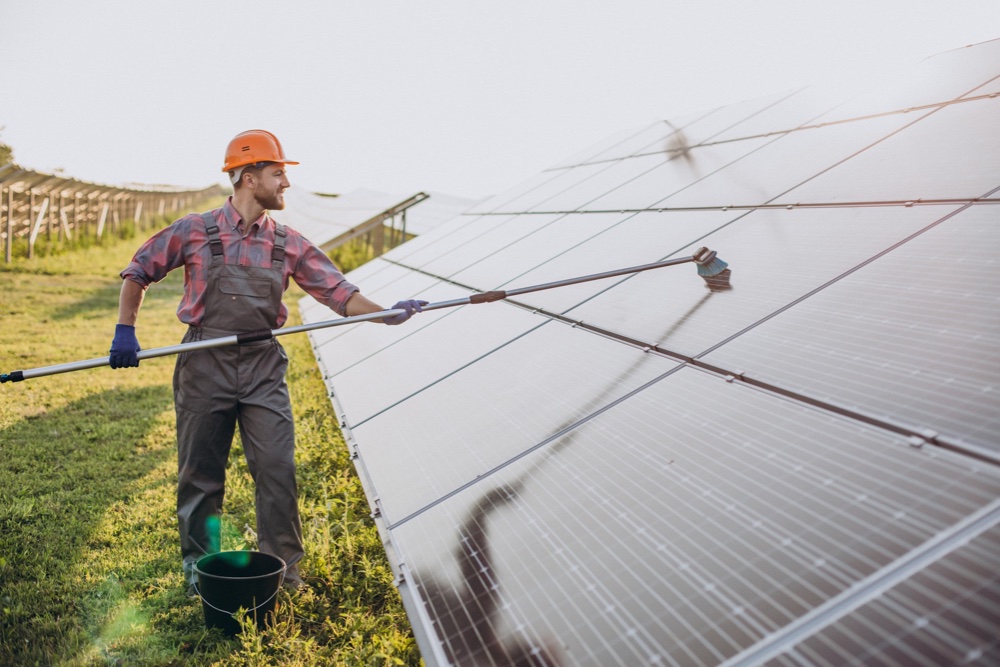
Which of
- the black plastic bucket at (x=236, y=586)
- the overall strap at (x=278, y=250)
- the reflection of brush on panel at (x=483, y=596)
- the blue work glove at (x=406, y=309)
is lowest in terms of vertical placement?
the black plastic bucket at (x=236, y=586)

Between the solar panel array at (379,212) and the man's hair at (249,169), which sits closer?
the man's hair at (249,169)

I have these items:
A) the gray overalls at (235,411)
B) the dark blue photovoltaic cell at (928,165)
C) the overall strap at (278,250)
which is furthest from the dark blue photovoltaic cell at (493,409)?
the dark blue photovoltaic cell at (928,165)

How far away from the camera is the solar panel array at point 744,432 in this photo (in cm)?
183

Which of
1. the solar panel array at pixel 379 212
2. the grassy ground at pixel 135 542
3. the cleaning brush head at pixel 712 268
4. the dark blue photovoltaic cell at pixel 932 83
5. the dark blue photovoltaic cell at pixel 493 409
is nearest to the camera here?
the dark blue photovoltaic cell at pixel 493 409

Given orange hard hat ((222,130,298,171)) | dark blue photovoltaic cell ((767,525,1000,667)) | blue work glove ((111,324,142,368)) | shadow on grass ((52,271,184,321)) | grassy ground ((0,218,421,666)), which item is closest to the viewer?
dark blue photovoltaic cell ((767,525,1000,667))

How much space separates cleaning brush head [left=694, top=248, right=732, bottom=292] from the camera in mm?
3900

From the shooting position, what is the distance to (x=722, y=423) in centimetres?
269

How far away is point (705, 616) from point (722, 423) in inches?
36.7

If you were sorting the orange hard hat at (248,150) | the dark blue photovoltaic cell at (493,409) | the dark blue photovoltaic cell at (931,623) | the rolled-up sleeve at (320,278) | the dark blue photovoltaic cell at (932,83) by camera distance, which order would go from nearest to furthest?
the dark blue photovoltaic cell at (931,623)
the dark blue photovoltaic cell at (493,409)
the orange hard hat at (248,150)
the rolled-up sleeve at (320,278)
the dark blue photovoltaic cell at (932,83)

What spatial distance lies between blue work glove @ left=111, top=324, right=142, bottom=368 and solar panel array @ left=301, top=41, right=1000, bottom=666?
1.47m

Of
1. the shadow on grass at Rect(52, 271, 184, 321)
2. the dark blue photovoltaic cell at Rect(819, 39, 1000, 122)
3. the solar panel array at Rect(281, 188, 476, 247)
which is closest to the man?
the dark blue photovoltaic cell at Rect(819, 39, 1000, 122)

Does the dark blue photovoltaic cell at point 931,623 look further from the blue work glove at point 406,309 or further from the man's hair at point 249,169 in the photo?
the man's hair at point 249,169

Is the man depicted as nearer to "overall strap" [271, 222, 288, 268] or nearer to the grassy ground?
"overall strap" [271, 222, 288, 268]

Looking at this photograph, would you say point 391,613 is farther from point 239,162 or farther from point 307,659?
point 239,162
